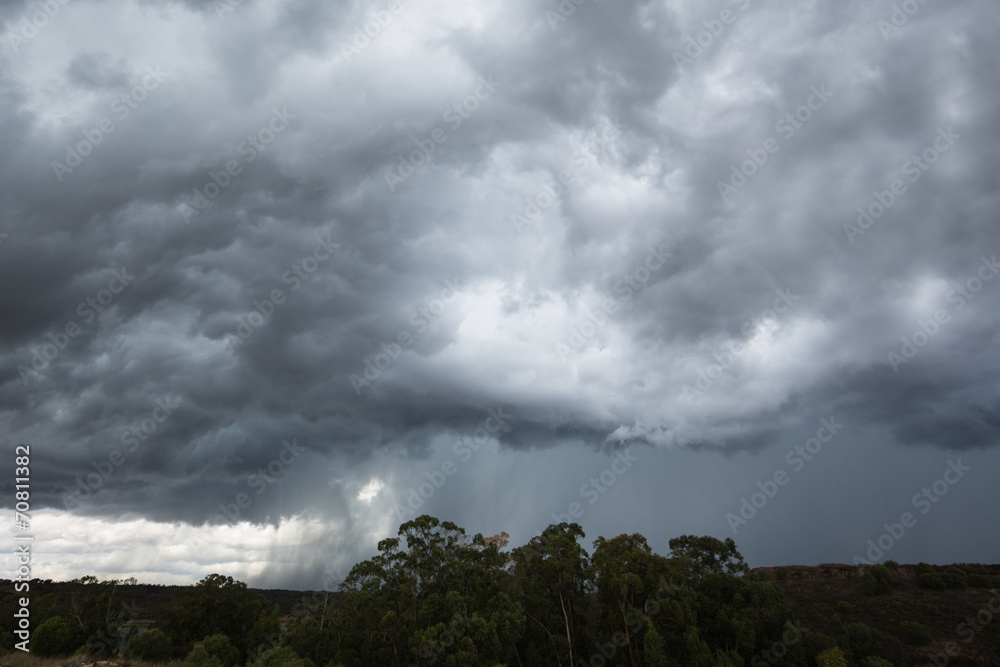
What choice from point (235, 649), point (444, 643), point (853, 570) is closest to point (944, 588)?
point (853, 570)

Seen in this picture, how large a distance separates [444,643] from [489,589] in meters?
12.8

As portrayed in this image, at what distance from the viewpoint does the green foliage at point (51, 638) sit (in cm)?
6241

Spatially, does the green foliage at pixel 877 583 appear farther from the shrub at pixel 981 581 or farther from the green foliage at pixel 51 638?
the green foliage at pixel 51 638

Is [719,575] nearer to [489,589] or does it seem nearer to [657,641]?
[657,641]

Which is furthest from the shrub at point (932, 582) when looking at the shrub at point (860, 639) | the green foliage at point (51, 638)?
the green foliage at point (51, 638)

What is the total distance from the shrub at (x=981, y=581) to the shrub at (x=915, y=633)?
3967 centimetres

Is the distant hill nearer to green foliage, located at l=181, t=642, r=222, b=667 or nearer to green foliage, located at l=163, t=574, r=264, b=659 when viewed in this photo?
green foliage, located at l=181, t=642, r=222, b=667

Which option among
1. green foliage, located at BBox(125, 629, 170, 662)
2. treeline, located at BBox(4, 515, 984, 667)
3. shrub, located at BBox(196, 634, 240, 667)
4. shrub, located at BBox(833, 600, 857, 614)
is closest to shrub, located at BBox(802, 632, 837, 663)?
treeline, located at BBox(4, 515, 984, 667)

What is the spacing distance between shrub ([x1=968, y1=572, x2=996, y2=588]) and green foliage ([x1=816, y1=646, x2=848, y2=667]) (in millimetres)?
65677

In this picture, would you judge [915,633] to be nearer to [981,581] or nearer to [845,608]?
[845,608]

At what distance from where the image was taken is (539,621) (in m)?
56.2

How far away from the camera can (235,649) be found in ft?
204

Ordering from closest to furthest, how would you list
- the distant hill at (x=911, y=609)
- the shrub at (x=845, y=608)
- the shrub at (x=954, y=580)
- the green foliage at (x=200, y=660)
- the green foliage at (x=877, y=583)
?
the green foliage at (x=200, y=660) < the distant hill at (x=911, y=609) < the shrub at (x=845, y=608) < the green foliage at (x=877, y=583) < the shrub at (x=954, y=580)

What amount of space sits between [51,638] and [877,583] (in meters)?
134
